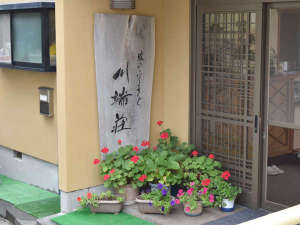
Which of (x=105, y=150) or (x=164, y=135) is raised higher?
(x=164, y=135)

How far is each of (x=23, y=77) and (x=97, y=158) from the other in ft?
8.45

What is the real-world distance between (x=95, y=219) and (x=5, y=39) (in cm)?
363

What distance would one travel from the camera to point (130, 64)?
6.73 m

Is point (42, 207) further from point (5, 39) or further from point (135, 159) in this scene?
point (5, 39)

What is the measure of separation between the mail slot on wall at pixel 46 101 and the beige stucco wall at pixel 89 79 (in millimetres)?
1433

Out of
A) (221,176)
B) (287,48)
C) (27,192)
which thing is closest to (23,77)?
(27,192)

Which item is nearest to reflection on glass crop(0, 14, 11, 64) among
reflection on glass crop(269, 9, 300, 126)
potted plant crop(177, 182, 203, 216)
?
potted plant crop(177, 182, 203, 216)

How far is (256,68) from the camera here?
5934 mm

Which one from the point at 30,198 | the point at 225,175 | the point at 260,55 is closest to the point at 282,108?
the point at 260,55

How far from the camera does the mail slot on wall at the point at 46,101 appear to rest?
25.1ft

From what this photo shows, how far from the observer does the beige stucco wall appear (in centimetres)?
610

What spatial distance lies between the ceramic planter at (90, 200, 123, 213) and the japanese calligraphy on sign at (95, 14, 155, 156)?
2.57 ft

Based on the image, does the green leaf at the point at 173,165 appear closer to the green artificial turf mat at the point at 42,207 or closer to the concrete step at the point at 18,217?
the green artificial turf mat at the point at 42,207

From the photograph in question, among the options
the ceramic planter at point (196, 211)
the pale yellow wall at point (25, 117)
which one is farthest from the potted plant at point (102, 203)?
the pale yellow wall at point (25, 117)
